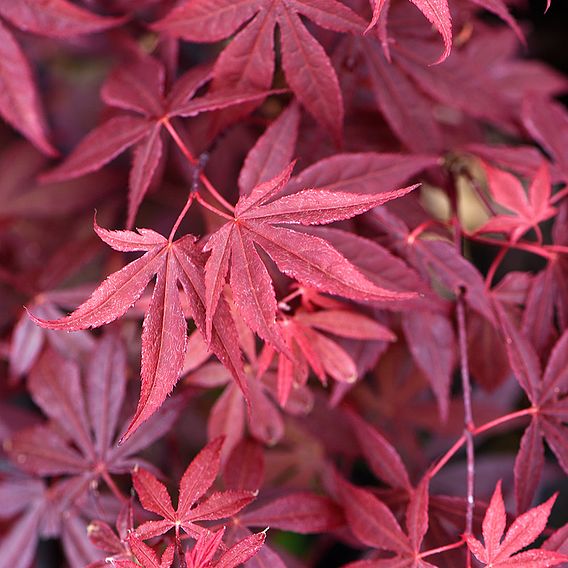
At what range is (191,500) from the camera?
0.62m

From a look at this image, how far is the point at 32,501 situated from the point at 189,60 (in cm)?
75

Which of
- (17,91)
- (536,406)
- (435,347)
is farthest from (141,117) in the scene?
(536,406)

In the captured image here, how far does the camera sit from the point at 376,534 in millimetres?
709

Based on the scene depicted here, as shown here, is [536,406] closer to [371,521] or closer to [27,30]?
[371,521]

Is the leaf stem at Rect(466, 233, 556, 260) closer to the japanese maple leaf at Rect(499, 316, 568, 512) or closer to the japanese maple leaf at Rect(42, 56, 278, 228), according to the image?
the japanese maple leaf at Rect(499, 316, 568, 512)

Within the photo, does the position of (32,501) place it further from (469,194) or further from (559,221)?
(469,194)

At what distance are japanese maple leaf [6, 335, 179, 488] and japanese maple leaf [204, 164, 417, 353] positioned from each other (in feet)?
0.94

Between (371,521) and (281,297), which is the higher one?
(281,297)

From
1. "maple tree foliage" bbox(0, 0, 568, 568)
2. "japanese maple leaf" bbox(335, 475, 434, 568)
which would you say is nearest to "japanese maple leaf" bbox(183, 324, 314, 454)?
"maple tree foliage" bbox(0, 0, 568, 568)

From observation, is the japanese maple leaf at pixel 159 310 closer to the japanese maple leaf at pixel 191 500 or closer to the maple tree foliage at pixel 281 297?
the maple tree foliage at pixel 281 297

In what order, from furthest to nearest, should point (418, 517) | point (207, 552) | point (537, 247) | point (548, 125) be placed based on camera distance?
point (548, 125) < point (537, 247) < point (418, 517) < point (207, 552)

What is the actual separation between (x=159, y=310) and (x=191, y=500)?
6.9 inches

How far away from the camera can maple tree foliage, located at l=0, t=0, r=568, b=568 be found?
1.96 ft

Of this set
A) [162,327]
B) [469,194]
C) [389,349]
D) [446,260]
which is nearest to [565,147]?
[446,260]
